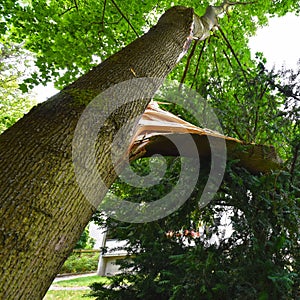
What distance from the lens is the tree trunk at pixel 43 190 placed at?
32.5 inches

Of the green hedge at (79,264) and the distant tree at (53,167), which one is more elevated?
the distant tree at (53,167)

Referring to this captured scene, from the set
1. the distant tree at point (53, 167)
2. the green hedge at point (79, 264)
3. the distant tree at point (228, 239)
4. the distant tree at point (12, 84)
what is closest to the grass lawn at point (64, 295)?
the green hedge at point (79, 264)

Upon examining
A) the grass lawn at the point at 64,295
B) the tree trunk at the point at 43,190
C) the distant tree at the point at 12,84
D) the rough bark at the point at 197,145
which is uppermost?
the distant tree at the point at 12,84

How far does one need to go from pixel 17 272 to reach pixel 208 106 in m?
2.68

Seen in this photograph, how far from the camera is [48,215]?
922 mm

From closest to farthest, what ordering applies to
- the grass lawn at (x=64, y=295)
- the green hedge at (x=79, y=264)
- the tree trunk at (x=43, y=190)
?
the tree trunk at (x=43, y=190), the grass lawn at (x=64, y=295), the green hedge at (x=79, y=264)

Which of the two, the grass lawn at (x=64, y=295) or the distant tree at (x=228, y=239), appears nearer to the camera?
the distant tree at (x=228, y=239)

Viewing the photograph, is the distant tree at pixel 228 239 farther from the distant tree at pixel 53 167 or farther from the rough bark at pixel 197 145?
the distant tree at pixel 53 167

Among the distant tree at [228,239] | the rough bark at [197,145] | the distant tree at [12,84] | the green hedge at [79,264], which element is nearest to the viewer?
the distant tree at [228,239]

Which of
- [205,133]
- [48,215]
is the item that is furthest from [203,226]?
[48,215]

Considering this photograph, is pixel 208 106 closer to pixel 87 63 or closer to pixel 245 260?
pixel 245 260

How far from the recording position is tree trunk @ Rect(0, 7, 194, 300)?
826 mm

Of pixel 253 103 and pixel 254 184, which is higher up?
pixel 253 103

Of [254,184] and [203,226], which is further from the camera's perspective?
[203,226]
